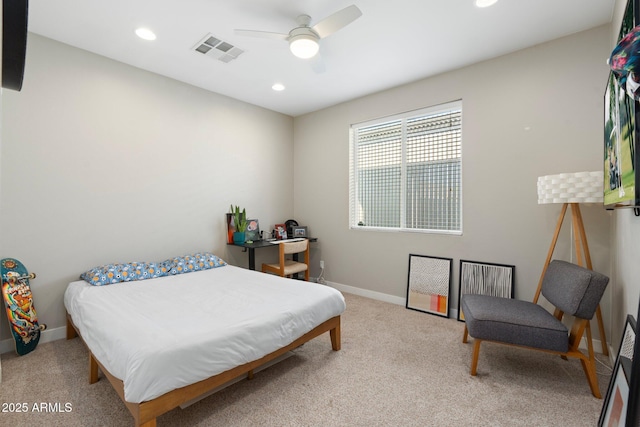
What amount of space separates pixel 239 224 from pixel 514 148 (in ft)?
10.6

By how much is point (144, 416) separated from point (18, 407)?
3.70ft

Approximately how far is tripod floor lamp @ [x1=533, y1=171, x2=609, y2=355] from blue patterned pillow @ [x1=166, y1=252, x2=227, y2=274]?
130 inches

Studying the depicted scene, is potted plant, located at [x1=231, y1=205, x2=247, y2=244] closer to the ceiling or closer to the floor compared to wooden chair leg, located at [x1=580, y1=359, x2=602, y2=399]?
closer to the ceiling

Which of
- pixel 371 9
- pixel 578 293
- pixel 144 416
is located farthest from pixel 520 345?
pixel 371 9

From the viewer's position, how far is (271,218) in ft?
15.9

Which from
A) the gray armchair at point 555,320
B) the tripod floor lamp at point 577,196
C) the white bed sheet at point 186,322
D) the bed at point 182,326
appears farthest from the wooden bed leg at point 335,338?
the tripod floor lamp at point 577,196

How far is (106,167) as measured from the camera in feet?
10.6

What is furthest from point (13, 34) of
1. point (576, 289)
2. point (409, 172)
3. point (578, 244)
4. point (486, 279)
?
point (409, 172)

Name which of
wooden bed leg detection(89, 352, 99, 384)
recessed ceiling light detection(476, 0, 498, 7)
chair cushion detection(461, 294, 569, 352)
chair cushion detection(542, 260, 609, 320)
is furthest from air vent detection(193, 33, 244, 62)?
chair cushion detection(542, 260, 609, 320)

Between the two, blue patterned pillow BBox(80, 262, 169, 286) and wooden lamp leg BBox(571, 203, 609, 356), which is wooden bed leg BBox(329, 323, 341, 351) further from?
wooden lamp leg BBox(571, 203, 609, 356)

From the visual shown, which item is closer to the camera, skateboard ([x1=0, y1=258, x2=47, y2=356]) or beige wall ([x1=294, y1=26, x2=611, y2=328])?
skateboard ([x1=0, y1=258, x2=47, y2=356])

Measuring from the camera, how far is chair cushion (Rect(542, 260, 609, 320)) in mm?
2111

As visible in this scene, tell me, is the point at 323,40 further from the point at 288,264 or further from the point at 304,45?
the point at 288,264

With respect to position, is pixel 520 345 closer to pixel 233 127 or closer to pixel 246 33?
pixel 246 33
